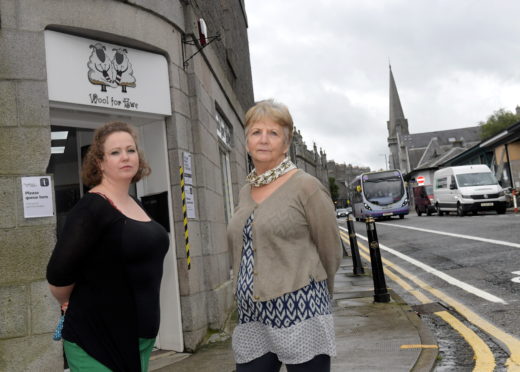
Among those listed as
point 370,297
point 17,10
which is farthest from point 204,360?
point 17,10

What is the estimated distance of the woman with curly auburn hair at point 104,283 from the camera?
189 cm

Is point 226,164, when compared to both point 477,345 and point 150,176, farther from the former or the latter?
point 477,345

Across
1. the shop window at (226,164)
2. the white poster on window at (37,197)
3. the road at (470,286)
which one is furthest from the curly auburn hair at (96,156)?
the shop window at (226,164)

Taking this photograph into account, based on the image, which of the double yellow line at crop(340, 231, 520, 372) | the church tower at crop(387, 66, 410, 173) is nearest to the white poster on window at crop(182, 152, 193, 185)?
the double yellow line at crop(340, 231, 520, 372)

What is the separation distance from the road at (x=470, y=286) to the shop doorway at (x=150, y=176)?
2.91 m

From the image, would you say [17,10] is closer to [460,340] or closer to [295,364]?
[295,364]

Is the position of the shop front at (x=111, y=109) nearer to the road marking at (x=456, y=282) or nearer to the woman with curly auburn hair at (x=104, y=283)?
the woman with curly auburn hair at (x=104, y=283)

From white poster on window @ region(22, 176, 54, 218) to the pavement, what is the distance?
189 cm

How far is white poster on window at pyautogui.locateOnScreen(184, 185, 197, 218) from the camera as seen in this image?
6.02 metres

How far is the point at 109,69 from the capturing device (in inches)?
216

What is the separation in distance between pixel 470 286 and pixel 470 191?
17.8 metres

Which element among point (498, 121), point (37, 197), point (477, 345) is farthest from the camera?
point (498, 121)

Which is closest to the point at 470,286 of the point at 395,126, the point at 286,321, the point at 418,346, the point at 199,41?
the point at 418,346

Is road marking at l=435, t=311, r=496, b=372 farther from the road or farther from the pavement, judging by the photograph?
the pavement
